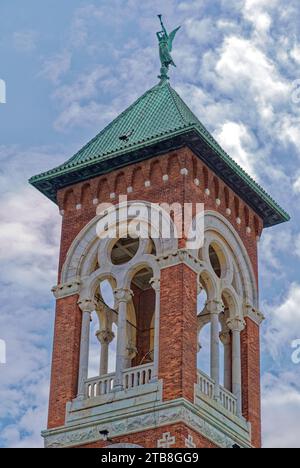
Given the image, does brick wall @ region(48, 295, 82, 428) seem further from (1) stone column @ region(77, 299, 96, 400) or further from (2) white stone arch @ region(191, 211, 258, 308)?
(2) white stone arch @ region(191, 211, 258, 308)

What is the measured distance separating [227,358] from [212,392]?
299 centimetres

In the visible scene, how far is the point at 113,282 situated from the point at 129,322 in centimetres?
279

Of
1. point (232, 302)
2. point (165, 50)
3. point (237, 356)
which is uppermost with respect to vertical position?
point (165, 50)

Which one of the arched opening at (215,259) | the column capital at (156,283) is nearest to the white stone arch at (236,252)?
the arched opening at (215,259)

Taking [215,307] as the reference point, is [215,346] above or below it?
below

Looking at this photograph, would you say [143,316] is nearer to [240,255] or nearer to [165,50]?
[240,255]

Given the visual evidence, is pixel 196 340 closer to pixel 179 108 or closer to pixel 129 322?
pixel 129 322

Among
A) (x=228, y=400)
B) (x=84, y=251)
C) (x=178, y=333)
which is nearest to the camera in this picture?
(x=178, y=333)

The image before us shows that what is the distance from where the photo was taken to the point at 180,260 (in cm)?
4391

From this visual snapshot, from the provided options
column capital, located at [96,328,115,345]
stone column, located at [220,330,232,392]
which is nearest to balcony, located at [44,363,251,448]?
stone column, located at [220,330,232,392]

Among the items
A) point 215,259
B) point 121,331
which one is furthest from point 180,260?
point 215,259

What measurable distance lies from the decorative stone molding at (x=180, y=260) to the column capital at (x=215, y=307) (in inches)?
58.3

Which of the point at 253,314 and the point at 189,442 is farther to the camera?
the point at 253,314
